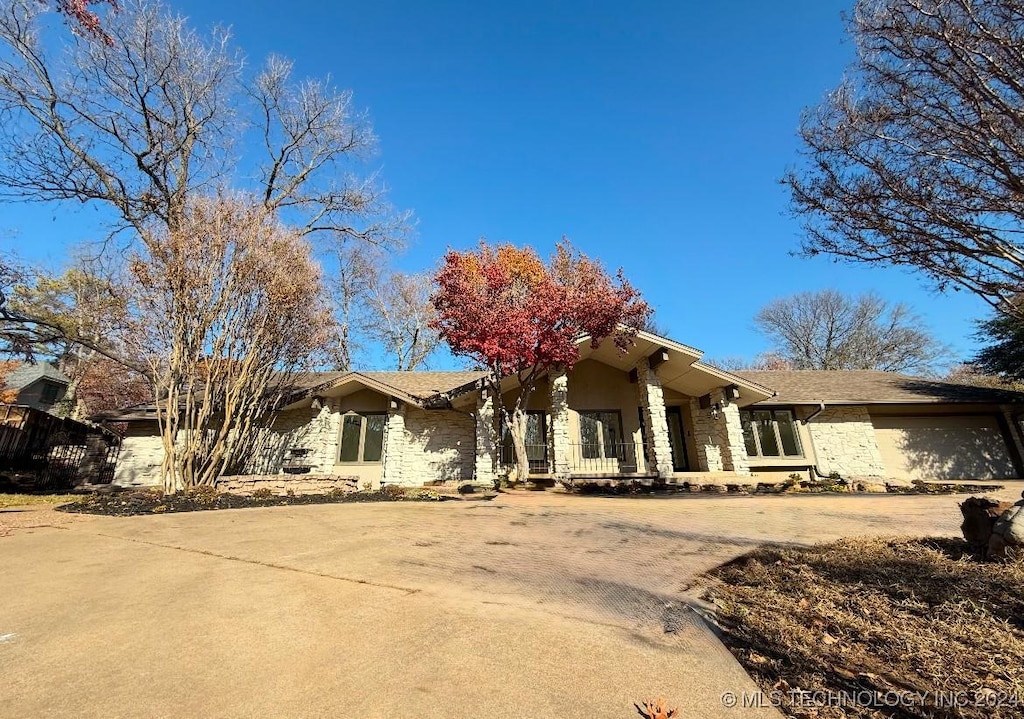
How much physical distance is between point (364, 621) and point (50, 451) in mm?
19489

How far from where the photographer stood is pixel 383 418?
1525 cm

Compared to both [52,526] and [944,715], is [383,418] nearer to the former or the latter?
[52,526]

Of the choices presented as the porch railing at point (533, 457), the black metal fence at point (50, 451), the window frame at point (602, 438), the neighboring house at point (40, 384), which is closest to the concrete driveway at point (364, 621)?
the porch railing at point (533, 457)

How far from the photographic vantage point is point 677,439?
16750 mm

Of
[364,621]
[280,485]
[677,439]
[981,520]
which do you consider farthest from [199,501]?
[677,439]

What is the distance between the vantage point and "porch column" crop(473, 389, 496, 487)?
13531 millimetres

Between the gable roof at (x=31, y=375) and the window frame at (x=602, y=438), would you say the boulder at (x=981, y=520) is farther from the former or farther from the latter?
the gable roof at (x=31, y=375)

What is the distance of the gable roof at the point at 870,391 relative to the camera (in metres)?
15.5

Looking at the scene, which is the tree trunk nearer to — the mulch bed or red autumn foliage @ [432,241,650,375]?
red autumn foliage @ [432,241,650,375]

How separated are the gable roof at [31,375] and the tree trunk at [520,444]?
3664 centimetres

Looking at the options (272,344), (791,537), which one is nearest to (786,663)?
(791,537)

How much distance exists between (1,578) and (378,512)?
4599mm

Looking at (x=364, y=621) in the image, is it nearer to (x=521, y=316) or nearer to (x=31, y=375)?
(x=521, y=316)

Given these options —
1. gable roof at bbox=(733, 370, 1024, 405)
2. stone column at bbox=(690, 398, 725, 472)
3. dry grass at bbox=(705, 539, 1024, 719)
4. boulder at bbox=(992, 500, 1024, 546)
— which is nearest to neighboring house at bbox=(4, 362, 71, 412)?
stone column at bbox=(690, 398, 725, 472)
